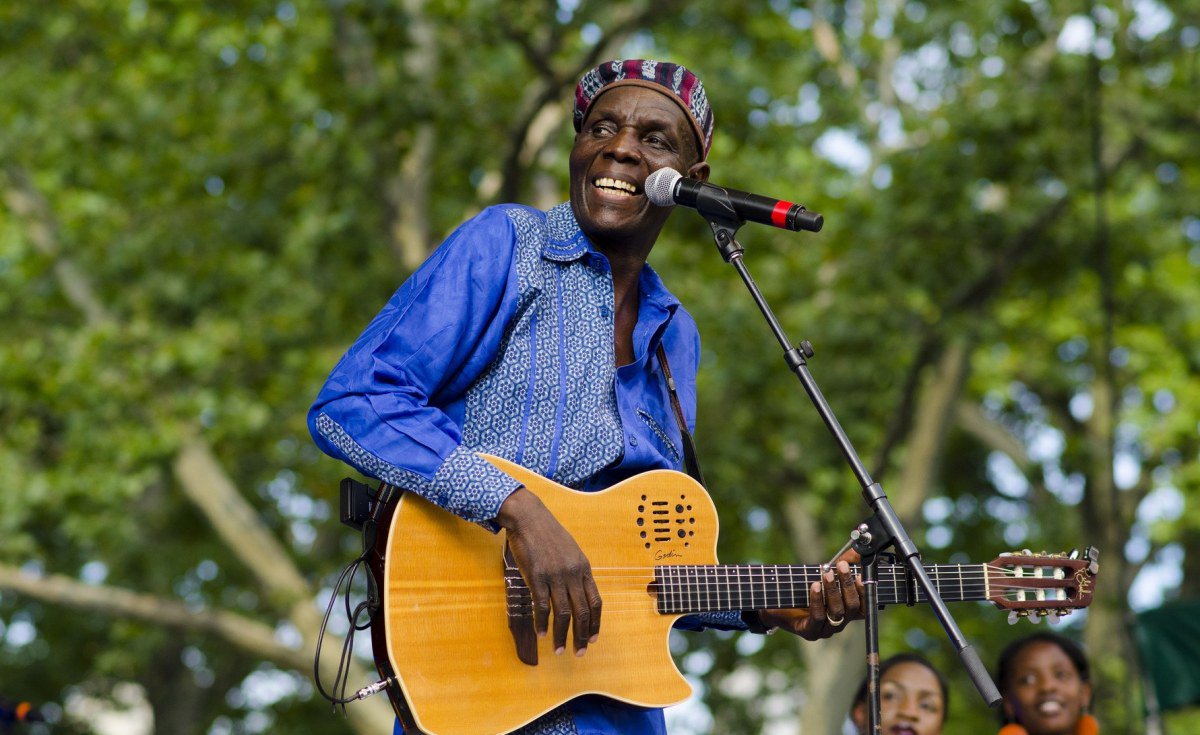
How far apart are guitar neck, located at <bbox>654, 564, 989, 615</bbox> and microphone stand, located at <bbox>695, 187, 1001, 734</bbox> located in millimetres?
147

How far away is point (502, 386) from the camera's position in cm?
A: 336

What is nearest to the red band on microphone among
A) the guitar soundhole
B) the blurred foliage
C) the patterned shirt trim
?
the guitar soundhole

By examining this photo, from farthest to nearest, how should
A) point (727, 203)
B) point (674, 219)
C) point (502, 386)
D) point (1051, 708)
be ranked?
point (674, 219) → point (1051, 708) → point (727, 203) → point (502, 386)

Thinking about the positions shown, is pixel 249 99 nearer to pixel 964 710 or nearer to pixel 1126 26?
pixel 1126 26

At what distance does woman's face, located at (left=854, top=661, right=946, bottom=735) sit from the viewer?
18.8ft

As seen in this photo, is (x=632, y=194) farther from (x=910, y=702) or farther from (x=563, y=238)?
(x=910, y=702)

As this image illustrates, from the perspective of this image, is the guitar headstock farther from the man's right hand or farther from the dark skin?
the man's right hand

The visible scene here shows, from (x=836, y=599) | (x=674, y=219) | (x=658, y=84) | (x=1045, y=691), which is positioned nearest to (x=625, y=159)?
(x=658, y=84)

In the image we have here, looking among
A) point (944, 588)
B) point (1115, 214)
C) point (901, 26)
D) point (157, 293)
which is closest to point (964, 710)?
point (1115, 214)

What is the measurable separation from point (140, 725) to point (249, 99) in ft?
35.2

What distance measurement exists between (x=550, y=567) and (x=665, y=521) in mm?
477

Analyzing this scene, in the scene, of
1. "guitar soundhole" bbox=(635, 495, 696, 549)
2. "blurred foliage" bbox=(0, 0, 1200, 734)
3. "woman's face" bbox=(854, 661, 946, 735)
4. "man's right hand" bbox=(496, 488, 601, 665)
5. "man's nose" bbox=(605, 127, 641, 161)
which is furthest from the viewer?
"blurred foliage" bbox=(0, 0, 1200, 734)

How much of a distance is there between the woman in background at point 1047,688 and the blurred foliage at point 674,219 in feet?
17.0

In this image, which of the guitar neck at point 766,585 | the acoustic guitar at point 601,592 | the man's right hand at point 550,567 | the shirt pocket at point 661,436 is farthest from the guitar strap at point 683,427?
the man's right hand at point 550,567
